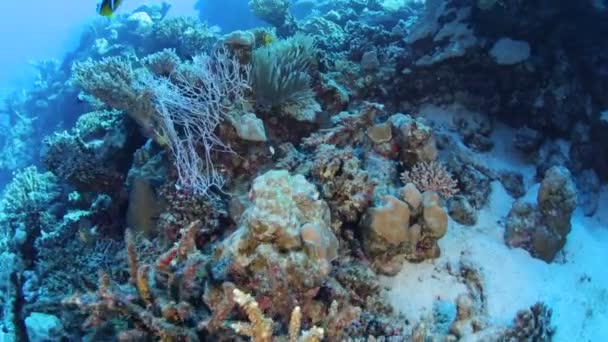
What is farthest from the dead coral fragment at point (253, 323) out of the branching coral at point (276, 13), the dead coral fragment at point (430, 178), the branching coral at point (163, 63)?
the branching coral at point (276, 13)

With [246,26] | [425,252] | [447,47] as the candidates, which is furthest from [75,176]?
[246,26]

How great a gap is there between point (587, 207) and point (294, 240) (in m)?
4.25

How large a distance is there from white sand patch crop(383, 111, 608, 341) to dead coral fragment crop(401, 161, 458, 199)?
15.2 inches

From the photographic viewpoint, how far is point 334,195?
368 cm

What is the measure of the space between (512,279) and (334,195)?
6.20 feet

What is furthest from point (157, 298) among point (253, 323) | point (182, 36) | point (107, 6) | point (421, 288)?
point (182, 36)

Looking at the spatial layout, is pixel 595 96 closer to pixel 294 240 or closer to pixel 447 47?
pixel 447 47

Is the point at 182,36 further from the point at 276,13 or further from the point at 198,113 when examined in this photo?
the point at 198,113

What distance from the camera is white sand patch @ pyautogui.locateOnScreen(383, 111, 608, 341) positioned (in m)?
3.73

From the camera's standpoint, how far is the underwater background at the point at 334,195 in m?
2.78

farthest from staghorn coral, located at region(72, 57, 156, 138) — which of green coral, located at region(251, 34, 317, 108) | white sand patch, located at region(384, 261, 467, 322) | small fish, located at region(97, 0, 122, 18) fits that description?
white sand patch, located at region(384, 261, 467, 322)

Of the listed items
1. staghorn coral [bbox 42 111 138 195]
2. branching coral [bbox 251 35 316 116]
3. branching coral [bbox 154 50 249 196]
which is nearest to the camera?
branching coral [bbox 154 50 249 196]

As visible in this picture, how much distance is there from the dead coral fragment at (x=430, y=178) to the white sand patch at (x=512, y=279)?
387mm

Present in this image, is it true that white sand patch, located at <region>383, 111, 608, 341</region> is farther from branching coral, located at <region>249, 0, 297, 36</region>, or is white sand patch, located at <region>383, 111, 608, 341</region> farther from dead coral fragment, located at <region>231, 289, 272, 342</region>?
branching coral, located at <region>249, 0, 297, 36</region>
